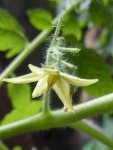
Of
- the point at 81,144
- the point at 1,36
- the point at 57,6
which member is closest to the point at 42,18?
the point at 1,36

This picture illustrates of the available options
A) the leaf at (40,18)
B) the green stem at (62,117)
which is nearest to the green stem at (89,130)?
the green stem at (62,117)

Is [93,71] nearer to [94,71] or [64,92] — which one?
[94,71]

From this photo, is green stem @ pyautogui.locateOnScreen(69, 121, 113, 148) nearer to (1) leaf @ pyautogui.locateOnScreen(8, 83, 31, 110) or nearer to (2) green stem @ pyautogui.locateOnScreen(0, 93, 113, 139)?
(2) green stem @ pyautogui.locateOnScreen(0, 93, 113, 139)

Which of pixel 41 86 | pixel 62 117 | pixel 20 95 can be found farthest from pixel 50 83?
pixel 20 95

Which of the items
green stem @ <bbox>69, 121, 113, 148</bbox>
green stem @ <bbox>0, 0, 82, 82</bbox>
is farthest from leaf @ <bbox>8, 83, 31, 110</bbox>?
green stem @ <bbox>69, 121, 113, 148</bbox>

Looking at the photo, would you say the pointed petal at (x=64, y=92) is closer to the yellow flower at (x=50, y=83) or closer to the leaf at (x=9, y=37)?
the yellow flower at (x=50, y=83)
